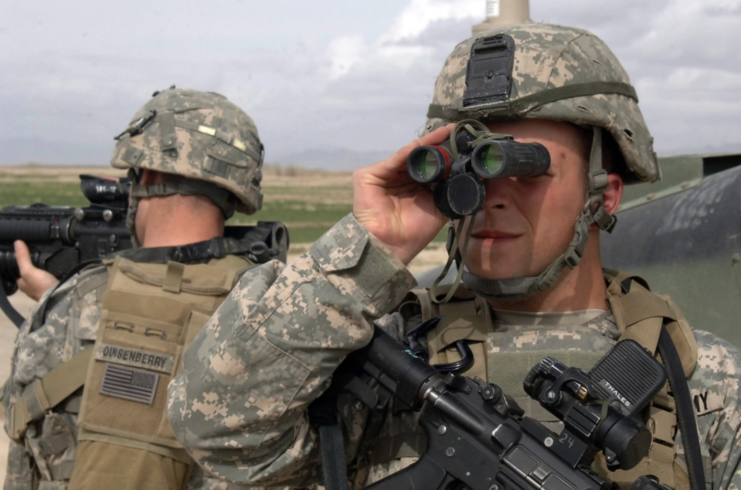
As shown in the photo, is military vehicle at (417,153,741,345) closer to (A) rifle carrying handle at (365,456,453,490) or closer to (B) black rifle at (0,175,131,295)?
(A) rifle carrying handle at (365,456,453,490)

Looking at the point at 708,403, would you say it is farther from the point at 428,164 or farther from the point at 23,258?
the point at 23,258

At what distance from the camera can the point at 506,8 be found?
5.83 m

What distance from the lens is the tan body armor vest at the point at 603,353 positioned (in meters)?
2.07

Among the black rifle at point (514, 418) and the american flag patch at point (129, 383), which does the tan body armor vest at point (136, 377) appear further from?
the black rifle at point (514, 418)

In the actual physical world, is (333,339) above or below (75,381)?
above

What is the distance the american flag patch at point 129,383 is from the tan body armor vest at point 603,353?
1366mm

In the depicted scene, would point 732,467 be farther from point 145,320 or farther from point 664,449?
point 145,320

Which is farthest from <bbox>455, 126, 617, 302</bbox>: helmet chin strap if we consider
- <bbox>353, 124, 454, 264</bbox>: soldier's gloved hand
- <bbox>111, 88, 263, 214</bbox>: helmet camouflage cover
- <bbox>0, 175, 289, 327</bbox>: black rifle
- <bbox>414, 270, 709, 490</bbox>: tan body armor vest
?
<bbox>0, 175, 289, 327</bbox>: black rifle

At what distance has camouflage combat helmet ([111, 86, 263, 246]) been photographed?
4035mm

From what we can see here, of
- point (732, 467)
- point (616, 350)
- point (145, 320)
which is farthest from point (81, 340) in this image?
point (732, 467)

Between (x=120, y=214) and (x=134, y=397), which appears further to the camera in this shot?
(x=120, y=214)

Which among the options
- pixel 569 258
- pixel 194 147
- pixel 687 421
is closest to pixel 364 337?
pixel 569 258

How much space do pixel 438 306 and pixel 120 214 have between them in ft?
9.53

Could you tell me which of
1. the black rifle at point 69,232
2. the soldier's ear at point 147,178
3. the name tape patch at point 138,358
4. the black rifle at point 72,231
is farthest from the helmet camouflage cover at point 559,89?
the black rifle at point 72,231
